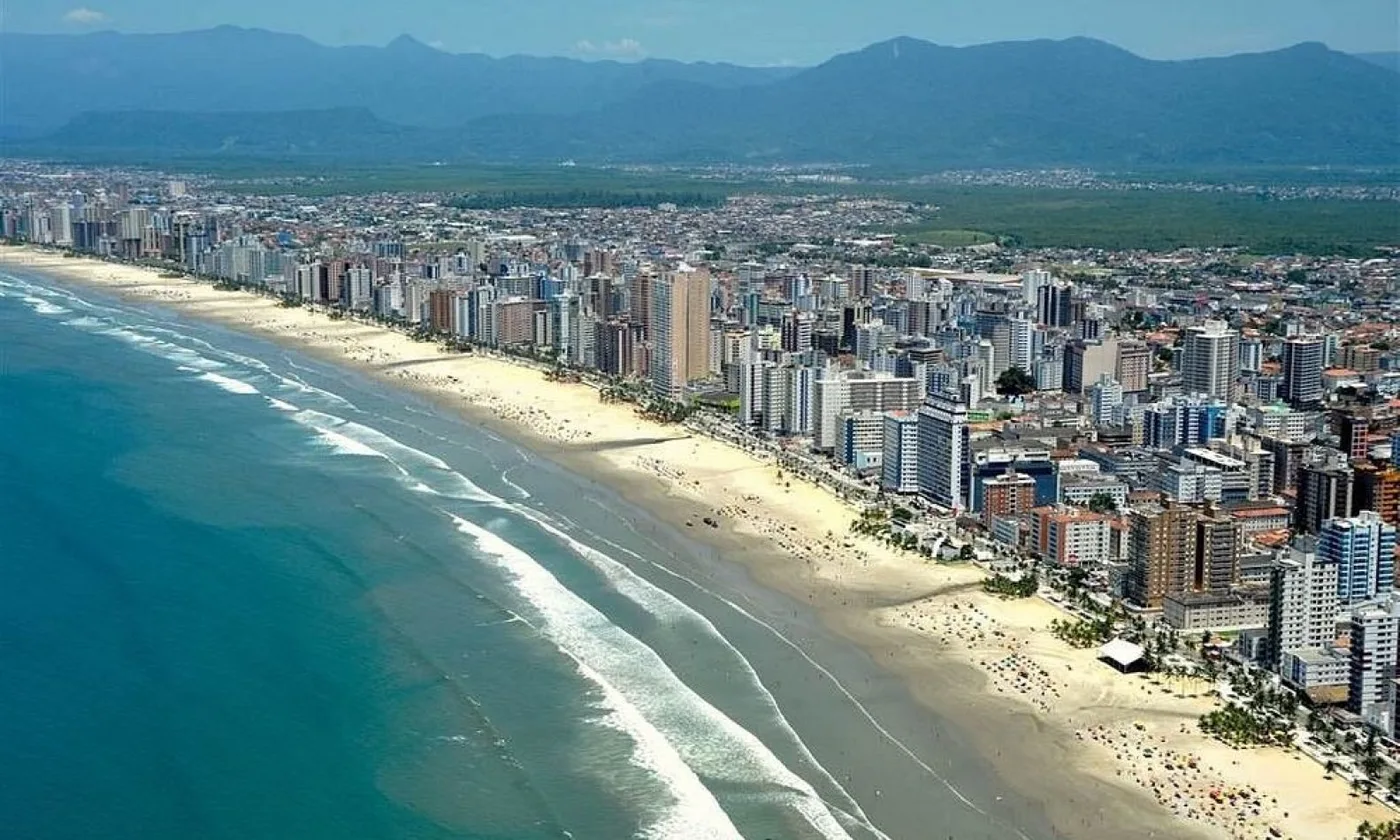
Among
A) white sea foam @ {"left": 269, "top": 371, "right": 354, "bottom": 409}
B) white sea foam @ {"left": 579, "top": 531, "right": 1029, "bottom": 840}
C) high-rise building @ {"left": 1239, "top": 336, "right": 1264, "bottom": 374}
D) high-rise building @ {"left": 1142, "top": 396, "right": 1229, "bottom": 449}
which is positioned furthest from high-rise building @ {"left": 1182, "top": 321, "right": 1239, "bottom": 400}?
white sea foam @ {"left": 269, "top": 371, "right": 354, "bottom": 409}

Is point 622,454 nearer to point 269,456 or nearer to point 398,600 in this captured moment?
point 269,456

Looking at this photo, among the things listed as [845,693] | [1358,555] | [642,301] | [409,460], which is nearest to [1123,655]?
[845,693]

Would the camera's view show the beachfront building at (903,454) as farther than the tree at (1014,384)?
No

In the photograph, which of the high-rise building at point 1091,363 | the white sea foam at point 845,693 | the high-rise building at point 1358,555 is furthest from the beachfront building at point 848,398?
the high-rise building at point 1358,555

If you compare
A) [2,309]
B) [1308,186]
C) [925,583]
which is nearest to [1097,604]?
[925,583]

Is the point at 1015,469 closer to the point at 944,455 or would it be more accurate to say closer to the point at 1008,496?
the point at 1008,496

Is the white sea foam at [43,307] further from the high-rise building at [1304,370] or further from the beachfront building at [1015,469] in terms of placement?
the high-rise building at [1304,370]
